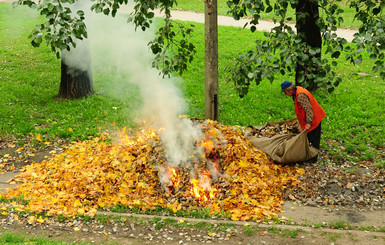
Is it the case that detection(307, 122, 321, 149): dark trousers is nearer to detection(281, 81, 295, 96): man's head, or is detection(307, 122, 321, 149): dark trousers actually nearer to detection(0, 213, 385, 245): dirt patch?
detection(281, 81, 295, 96): man's head

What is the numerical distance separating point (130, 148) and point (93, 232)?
182cm

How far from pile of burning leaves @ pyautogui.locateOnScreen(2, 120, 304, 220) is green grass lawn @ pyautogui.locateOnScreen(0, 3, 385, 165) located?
4.54 ft

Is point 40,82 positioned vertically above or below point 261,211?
above

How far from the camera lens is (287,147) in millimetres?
7410

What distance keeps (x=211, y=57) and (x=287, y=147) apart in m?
2.01

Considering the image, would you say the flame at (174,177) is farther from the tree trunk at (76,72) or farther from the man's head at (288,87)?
the tree trunk at (76,72)

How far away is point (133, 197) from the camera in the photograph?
6.60m

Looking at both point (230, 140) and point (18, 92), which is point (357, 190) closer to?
point (230, 140)

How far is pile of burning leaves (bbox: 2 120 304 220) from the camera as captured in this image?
644 cm

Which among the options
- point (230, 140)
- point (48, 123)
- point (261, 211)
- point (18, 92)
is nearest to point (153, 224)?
point (261, 211)

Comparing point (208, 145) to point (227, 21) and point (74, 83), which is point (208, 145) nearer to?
point (74, 83)

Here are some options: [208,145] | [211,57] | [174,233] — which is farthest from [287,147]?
[174,233]

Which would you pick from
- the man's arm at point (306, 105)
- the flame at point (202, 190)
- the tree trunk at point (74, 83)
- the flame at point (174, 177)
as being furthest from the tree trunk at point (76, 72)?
the man's arm at point (306, 105)

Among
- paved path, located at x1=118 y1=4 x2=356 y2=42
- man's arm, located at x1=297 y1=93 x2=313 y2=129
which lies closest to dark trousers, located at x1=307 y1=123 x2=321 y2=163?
man's arm, located at x1=297 y1=93 x2=313 y2=129
